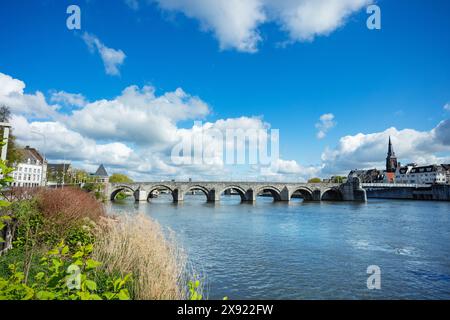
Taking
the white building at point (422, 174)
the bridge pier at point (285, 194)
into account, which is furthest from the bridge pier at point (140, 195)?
the white building at point (422, 174)

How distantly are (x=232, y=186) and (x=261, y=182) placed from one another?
8.42 m

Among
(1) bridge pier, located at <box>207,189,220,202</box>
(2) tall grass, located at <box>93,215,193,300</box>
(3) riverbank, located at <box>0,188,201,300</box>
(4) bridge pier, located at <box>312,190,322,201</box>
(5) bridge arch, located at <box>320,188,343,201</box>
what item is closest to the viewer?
(2) tall grass, located at <box>93,215,193,300</box>

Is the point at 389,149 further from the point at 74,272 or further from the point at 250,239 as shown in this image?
the point at 74,272

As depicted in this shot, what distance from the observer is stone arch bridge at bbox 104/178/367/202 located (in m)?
75.6

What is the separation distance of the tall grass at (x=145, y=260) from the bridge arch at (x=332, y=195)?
8398 centimetres

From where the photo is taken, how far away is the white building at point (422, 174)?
113 m

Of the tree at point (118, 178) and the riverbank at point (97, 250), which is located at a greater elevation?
the tree at point (118, 178)

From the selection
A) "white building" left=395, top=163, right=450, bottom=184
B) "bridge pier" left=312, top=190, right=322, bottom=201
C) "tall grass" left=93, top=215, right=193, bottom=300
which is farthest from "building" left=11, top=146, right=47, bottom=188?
"white building" left=395, top=163, right=450, bottom=184

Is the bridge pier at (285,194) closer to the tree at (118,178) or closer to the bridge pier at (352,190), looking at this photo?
the bridge pier at (352,190)

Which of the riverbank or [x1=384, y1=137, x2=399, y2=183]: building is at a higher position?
[x1=384, y1=137, x2=399, y2=183]: building

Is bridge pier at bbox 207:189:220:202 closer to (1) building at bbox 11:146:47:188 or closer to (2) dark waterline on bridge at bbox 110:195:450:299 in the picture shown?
(1) building at bbox 11:146:47:188

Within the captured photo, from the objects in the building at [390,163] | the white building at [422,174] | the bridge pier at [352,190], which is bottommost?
the bridge pier at [352,190]

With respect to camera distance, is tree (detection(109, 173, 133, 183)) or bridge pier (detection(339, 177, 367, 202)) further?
tree (detection(109, 173, 133, 183))
